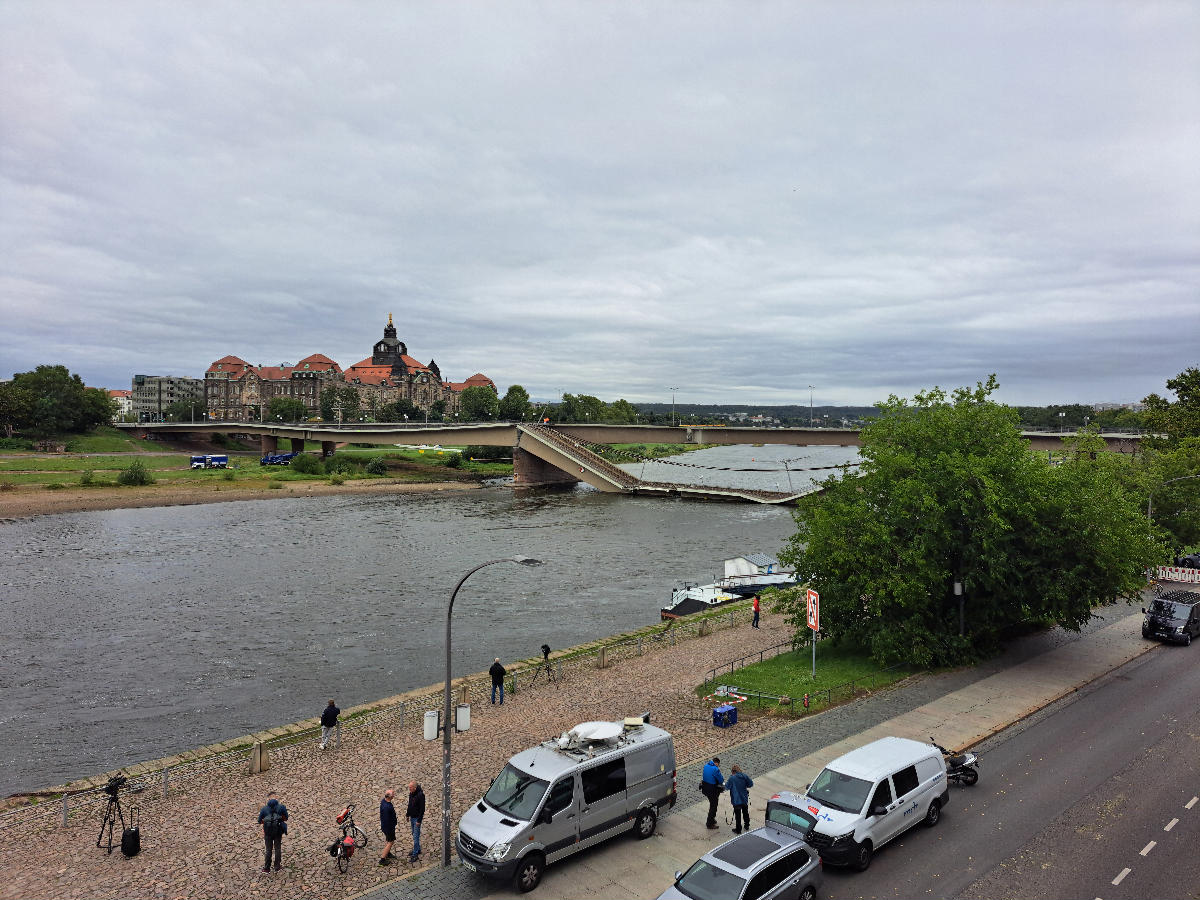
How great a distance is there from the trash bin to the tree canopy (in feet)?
479

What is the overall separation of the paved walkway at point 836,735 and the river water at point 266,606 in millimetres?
14591

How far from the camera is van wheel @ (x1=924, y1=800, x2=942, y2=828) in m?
15.0

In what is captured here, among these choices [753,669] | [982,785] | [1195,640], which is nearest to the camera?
[982,785]

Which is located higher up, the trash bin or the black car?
the black car

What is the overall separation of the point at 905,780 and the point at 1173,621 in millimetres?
21416

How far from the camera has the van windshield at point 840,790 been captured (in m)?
13.8

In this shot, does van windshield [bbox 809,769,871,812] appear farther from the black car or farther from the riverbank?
the riverbank

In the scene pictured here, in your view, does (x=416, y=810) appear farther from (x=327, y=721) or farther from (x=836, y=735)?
(x=836, y=735)

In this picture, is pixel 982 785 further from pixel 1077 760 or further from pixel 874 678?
pixel 874 678

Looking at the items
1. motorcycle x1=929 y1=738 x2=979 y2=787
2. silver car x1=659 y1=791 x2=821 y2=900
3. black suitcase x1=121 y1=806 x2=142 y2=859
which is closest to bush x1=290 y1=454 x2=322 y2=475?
black suitcase x1=121 y1=806 x2=142 y2=859

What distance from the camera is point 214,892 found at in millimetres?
13602

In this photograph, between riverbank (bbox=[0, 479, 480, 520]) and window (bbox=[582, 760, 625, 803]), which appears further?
riverbank (bbox=[0, 479, 480, 520])

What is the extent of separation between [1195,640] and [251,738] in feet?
113

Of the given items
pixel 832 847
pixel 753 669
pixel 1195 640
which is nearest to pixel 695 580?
pixel 753 669
